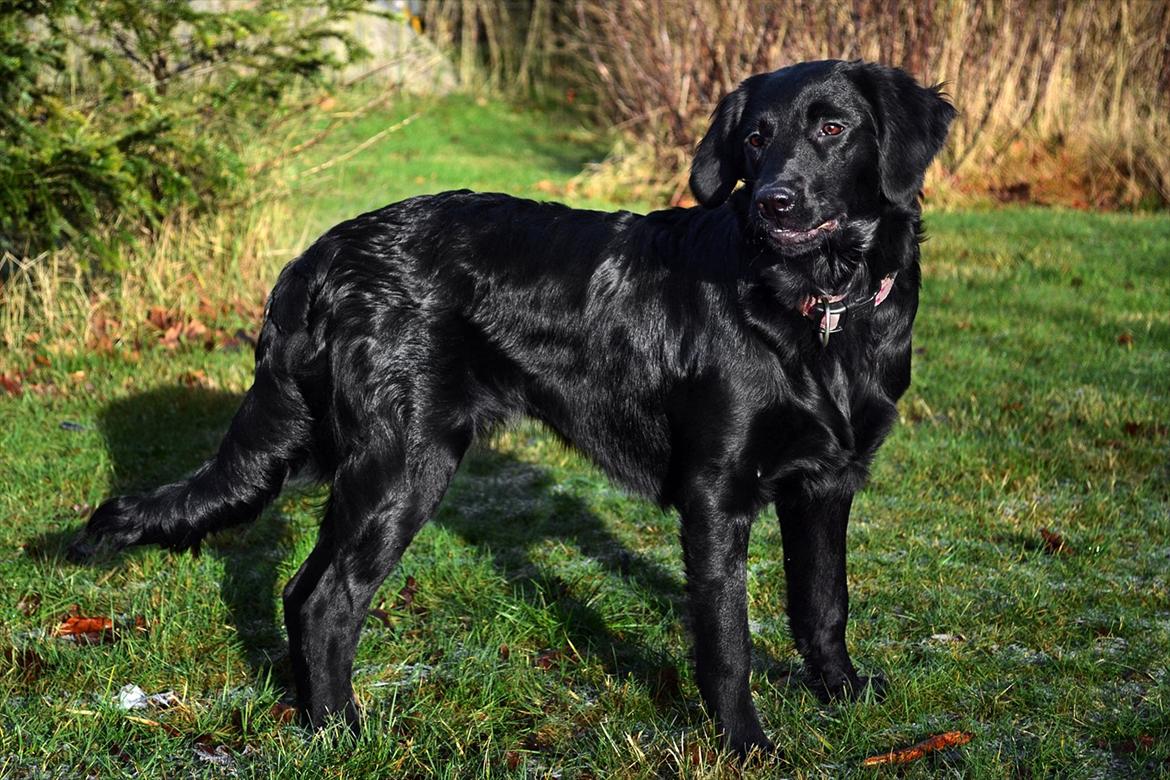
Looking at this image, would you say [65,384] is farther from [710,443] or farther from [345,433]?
[710,443]

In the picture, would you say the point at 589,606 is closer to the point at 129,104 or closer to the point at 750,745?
the point at 750,745

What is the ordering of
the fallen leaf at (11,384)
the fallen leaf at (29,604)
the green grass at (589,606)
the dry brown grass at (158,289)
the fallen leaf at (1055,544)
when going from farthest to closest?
the dry brown grass at (158,289), the fallen leaf at (11,384), the fallen leaf at (1055,544), the fallen leaf at (29,604), the green grass at (589,606)

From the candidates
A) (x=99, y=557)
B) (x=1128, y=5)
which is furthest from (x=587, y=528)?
(x=1128, y=5)

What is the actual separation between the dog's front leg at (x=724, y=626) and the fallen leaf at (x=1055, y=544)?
5.76 ft

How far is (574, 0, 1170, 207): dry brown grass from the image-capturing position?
11.1 meters

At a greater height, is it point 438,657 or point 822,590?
point 822,590

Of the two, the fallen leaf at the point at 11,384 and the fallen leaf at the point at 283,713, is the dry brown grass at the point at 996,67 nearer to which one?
the fallen leaf at the point at 11,384

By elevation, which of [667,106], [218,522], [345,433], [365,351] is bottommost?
[667,106]

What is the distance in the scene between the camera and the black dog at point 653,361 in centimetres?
303

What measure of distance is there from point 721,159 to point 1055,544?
2.03 meters

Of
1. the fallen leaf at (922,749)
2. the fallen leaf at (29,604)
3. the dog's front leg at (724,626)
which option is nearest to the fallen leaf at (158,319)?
the fallen leaf at (29,604)

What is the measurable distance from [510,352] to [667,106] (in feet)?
Result: 29.6

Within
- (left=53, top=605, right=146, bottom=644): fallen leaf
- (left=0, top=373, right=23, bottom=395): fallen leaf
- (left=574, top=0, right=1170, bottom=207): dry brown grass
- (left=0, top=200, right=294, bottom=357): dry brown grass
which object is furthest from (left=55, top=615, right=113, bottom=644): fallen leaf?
(left=574, top=0, right=1170, bottom=207): dry brown grass

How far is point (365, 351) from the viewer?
325cm
